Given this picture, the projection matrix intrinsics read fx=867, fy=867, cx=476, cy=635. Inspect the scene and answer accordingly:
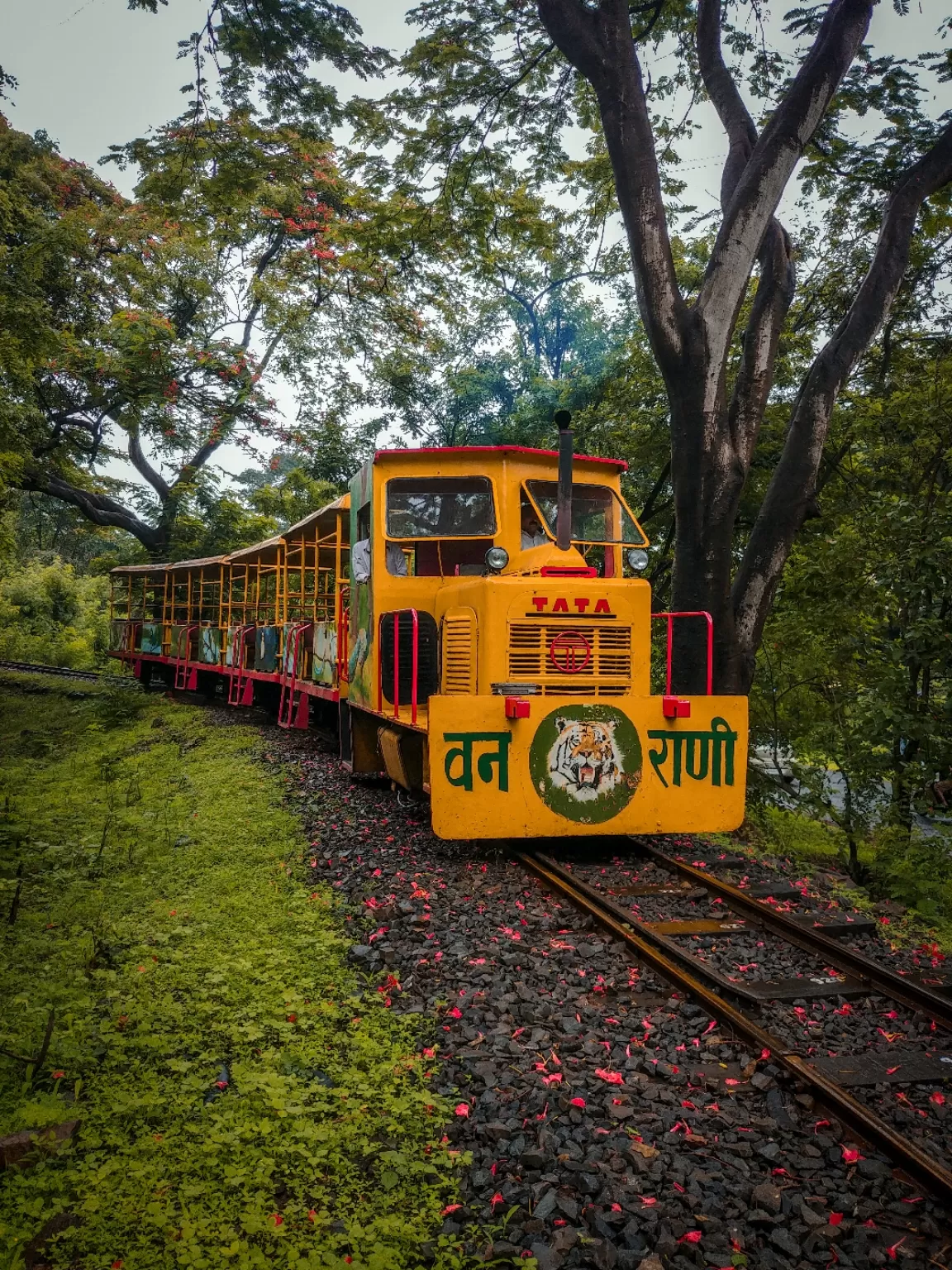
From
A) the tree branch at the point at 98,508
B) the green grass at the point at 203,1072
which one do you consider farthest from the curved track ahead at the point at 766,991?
the tree branch at the point at 98,508

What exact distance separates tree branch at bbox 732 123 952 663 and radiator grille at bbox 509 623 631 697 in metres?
1.93

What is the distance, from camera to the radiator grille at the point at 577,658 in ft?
19.1

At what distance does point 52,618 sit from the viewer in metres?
27.7

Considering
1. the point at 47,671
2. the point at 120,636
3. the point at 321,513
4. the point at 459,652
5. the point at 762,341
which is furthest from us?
the point at 47,671

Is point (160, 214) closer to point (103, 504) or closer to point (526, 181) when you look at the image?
point (526, 181)

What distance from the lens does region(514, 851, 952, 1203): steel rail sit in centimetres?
259

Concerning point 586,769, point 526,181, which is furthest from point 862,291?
point 586,769

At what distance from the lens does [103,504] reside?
20.5m

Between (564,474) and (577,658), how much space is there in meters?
1.26

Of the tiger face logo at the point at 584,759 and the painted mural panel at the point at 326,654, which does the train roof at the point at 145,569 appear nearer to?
the painted mural panel at the point at 326,654

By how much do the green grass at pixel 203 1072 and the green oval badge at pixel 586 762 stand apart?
5.35 feet

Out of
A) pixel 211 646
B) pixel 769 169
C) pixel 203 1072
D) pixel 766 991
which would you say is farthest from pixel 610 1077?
pixel 211 646

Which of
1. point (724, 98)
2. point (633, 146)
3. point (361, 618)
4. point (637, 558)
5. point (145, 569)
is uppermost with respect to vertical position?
point (724, 98)

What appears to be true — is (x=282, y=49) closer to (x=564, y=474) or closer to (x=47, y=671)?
(x=564, y=474)
